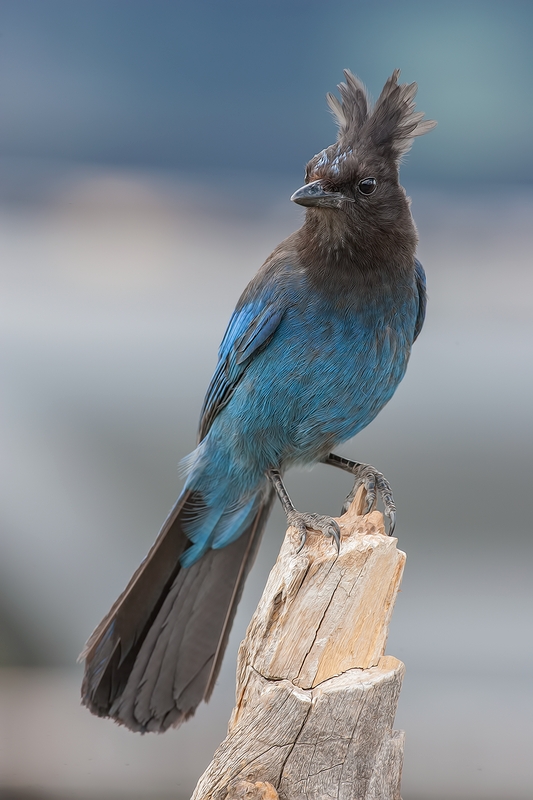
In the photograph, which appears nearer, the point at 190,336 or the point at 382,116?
the point at 382,116

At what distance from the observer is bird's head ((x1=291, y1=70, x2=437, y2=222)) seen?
271 cm

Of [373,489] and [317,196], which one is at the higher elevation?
[317,196]

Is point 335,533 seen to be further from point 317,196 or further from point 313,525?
point 317,196

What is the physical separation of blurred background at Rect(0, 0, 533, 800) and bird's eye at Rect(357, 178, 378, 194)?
5.40ft

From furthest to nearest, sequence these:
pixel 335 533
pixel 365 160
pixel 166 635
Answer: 1. pixel 166 635
2. pixel 365 160
3. pixel 335 533

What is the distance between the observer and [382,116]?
2.82m

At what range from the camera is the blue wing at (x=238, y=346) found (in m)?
2.96

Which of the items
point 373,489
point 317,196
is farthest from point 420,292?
point 373,489

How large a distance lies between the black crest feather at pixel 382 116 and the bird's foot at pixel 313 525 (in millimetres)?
1298

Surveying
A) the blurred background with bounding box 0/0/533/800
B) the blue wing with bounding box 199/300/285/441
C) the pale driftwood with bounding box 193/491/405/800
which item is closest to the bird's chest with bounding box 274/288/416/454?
the blue wing with bounding box 199/300/285/441

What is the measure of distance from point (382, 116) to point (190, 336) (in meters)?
1.89

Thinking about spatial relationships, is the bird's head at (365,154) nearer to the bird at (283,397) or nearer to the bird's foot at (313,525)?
the bird at (283,397)

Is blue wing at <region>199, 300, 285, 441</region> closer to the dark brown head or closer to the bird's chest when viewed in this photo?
the bird's chest

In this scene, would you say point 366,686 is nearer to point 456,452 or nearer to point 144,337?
point 456,452
